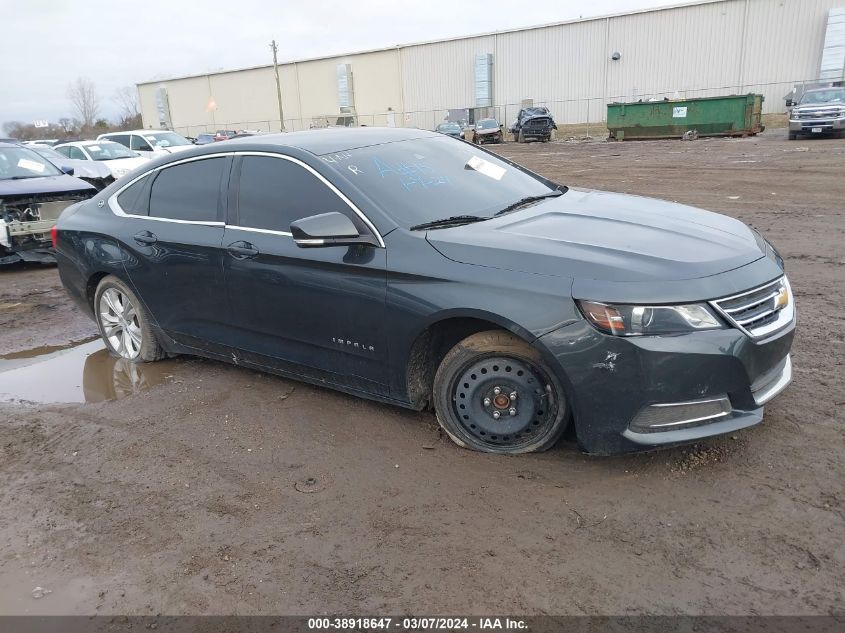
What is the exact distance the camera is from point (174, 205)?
4.66 metres

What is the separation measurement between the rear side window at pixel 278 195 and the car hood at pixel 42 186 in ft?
20.0

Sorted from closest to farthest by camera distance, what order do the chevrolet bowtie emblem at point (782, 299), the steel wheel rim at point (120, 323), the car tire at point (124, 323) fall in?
the chevrolet bowtie emblem at point (782, 299) < the car tire at point (124, 323) < the steel wheel rim at point (120, 323)

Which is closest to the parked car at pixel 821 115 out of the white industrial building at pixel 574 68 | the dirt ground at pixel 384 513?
the white industrial building at pixel 574 68

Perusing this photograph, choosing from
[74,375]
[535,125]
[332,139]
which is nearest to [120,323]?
[74,375]

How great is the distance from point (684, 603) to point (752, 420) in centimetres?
103

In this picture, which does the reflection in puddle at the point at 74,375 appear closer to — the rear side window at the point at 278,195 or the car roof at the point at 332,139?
the rear side window at the point at 278,195

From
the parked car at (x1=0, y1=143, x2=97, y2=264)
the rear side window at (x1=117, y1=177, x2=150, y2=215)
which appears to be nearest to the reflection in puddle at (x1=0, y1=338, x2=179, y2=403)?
the rear side window at (x1=117, y1=177, x2=150, y2=215)

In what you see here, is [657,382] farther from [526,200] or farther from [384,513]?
[526,200]

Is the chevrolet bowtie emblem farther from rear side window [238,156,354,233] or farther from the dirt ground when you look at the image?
rear side window [238,156,354,233]

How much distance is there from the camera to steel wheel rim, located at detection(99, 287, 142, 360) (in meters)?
5.21

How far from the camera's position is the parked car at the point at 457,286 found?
300cm

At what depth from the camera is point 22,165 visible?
9.96m

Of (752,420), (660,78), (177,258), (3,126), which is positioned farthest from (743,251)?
(3,126)

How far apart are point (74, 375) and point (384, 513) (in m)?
3.42
